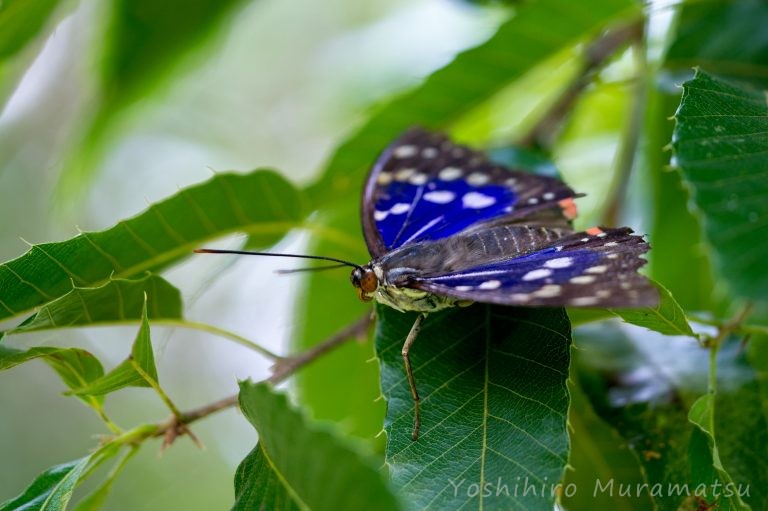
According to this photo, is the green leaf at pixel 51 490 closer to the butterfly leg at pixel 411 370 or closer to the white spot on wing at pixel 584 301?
the butterfly leg at pixel 411 370

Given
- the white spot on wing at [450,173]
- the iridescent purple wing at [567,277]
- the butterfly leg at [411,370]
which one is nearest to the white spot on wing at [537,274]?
the iridescent purple wing at [567,277]

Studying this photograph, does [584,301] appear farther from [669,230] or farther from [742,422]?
[669,230]

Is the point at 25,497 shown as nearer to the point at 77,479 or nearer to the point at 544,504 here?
the point at 77,479

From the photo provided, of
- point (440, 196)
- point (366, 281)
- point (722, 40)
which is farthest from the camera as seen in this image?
point (722, 40)

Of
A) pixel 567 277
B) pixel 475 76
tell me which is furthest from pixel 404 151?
pixel 567 277

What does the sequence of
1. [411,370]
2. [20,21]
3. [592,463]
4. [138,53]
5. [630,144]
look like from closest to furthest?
1. [411,370]
2. [592,463]
3. [20,21]
4. [630,144]
5. [138,53]

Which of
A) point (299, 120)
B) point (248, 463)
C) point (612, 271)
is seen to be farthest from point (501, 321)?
point (299, 120)
